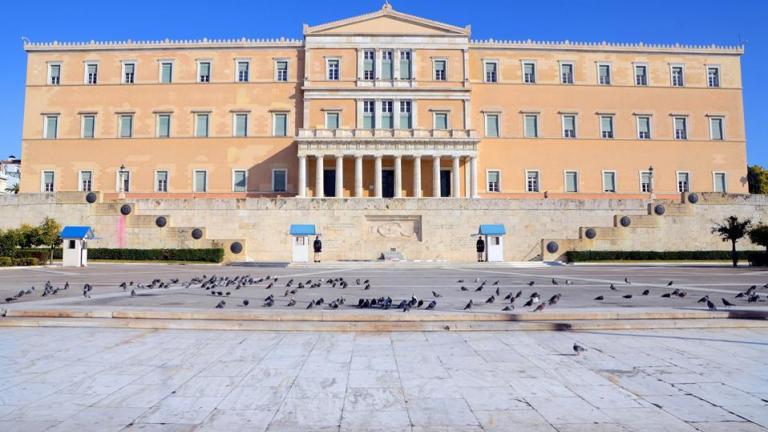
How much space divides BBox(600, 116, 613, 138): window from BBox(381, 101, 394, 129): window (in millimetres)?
21137

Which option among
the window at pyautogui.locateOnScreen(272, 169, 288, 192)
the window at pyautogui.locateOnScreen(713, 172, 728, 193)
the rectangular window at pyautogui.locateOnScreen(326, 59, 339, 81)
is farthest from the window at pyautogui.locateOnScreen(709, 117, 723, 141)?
the window at pyautogui.locateOnScreen(272, 169, 288, 192)

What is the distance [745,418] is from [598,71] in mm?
52748

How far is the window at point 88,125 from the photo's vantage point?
5016cm

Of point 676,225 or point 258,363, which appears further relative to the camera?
point 676,225

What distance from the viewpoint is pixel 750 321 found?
9641 mm

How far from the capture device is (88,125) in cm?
5022

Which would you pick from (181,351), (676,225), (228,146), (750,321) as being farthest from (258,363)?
(228,146)

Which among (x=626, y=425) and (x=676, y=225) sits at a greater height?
(x=676, y=225)

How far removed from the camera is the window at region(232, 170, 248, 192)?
1930 inches

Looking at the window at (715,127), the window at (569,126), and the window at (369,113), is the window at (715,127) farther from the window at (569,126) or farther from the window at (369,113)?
the window at (369,113)

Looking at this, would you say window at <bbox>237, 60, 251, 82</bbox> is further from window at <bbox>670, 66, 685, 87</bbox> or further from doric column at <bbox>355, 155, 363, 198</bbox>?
window at <bbox>670, 66, 685, 87</bbox>

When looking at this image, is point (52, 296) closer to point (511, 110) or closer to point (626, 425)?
point (626, 425)

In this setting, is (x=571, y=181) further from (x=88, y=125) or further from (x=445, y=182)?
(x=88, y=125)

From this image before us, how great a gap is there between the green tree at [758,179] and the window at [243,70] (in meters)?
65.1
